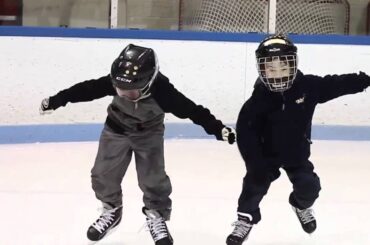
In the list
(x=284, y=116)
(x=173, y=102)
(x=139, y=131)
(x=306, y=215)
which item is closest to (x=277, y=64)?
(x=284, y=116)

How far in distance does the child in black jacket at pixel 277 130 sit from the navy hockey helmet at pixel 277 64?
0.7 inches

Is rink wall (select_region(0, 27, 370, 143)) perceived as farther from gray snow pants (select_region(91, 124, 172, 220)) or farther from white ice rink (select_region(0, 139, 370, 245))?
gray snow pants (select_region(91, 124, 172, 220))

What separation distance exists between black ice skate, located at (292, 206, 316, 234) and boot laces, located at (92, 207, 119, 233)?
0.67 m

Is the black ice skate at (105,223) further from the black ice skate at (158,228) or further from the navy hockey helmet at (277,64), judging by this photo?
the navy hockey helmet at (277,64)

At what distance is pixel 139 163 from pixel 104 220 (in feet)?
0.82

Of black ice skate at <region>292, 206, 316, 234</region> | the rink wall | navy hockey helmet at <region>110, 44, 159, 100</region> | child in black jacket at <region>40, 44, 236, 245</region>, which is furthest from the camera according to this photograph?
the rink wall

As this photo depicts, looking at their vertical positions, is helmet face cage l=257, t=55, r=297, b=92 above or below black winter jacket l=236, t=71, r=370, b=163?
above

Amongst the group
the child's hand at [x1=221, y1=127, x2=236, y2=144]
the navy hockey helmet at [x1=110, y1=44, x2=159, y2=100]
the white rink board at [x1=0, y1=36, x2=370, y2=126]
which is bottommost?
the white rink board at [x1=0, y1=36, x2=370, y2=126]

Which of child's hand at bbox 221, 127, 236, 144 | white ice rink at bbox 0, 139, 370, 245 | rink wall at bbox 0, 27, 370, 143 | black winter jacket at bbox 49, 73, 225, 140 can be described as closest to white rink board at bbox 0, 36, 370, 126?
rink wall at bbox 0, 27, 370, 143

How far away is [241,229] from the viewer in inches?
85.9

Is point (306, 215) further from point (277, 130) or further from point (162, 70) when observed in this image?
point (162, 70)

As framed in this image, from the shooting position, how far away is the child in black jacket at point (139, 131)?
6.77 feet

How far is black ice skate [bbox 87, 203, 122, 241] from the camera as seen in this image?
221 cm

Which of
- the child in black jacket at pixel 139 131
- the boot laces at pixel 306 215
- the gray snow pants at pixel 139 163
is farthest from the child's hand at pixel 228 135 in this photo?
the boot laces at pixel 306 215
